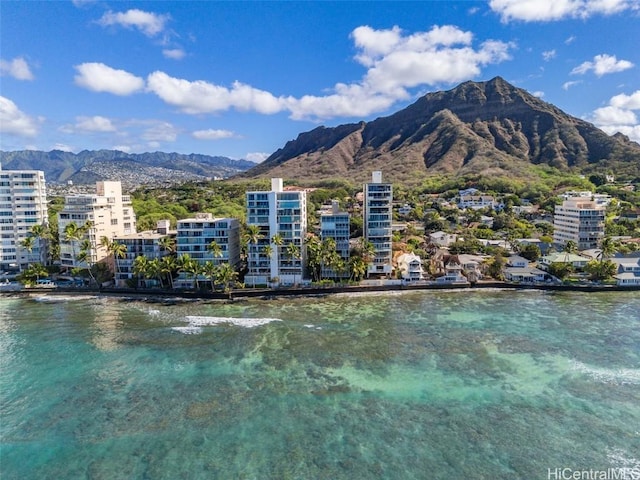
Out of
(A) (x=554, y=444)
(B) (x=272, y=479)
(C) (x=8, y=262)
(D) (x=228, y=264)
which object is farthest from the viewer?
(C) (x=8, y=262)

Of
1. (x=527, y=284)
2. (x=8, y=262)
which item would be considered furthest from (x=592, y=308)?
(x=8, y=262)

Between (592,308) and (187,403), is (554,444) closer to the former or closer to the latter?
(187,403)

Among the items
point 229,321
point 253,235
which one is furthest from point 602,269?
point 229,321

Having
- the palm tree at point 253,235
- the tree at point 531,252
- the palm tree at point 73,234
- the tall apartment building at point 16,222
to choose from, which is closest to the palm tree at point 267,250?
the palm tree at point 253,235

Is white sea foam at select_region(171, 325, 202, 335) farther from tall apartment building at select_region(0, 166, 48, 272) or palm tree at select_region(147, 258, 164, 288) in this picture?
tall apartment building at select_region(0, 166, 48, 272)

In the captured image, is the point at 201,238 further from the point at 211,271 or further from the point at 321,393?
the point at 321,393
